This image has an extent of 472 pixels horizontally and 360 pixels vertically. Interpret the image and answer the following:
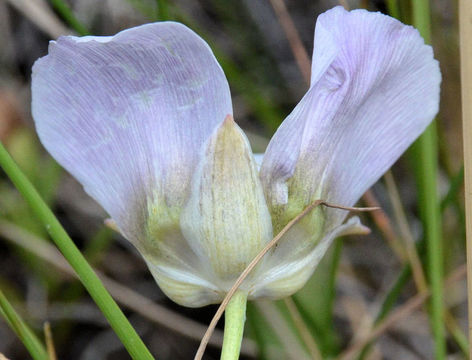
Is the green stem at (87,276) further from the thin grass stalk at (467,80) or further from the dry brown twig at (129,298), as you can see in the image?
the dry brown twig at (129,298)

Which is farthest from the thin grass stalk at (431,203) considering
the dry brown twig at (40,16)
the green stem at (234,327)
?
the dry brown twig at (40,16)

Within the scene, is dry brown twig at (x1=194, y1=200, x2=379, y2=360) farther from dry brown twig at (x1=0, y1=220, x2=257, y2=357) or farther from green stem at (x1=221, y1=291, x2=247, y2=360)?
dry brown twig at (x1=0, y1=220, x2=257, y2=357)

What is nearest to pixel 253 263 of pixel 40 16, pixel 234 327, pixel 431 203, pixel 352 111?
pixel 234 327

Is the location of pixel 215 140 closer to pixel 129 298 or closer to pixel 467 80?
pixel 467 80

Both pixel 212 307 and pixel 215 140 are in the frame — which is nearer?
pixel 215 140

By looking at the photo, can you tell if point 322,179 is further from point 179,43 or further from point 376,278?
point 376,278
